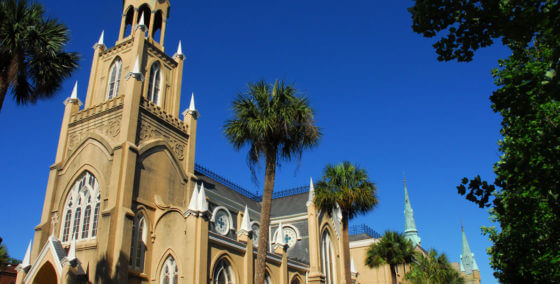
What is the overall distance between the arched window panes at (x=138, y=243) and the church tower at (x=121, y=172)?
5 cm

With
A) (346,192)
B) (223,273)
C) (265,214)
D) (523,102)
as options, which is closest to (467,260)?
(346,192)

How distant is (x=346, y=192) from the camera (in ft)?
95.3

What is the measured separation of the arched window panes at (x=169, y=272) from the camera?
24.3 m

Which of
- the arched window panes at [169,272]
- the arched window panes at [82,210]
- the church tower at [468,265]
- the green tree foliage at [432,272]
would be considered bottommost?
the arched window panes at [169,272]

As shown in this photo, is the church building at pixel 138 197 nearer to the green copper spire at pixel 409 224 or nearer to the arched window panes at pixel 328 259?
the arched window panes at pixel 328 259

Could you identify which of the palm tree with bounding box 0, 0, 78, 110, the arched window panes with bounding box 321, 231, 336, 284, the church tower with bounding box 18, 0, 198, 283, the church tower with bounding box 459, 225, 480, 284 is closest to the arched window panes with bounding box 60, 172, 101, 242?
the church tower with bounding box 18, 0, 198, 283

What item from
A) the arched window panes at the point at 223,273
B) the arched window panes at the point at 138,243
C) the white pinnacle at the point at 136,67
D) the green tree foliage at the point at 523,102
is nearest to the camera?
the green tree foliage at the point at 523,102

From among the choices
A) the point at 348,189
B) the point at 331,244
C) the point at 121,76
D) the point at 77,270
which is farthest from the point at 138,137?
the point at 331,244

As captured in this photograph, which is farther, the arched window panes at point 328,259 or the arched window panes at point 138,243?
the arched window panes at point 328,259

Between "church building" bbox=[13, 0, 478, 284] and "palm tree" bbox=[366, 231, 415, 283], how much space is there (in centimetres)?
517

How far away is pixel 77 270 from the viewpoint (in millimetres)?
22516

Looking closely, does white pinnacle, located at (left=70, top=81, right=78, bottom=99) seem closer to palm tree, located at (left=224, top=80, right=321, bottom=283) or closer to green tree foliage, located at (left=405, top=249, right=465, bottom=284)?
palm tree, located at (left=224, top=80, right=321, bottom=283)

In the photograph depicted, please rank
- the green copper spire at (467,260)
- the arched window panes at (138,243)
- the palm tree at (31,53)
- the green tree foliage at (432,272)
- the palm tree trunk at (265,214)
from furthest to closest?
1. the green copper spire at (467,260)
2. the green tree foliage at (432,272)
3. the arched window panes at (138,243)
4. the palm tree trunk at (265,214)
5. the palm tree at (31,53)

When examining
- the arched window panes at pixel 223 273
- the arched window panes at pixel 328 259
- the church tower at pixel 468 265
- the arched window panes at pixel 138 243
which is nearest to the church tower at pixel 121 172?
the arched window panes at pixel 138 243
